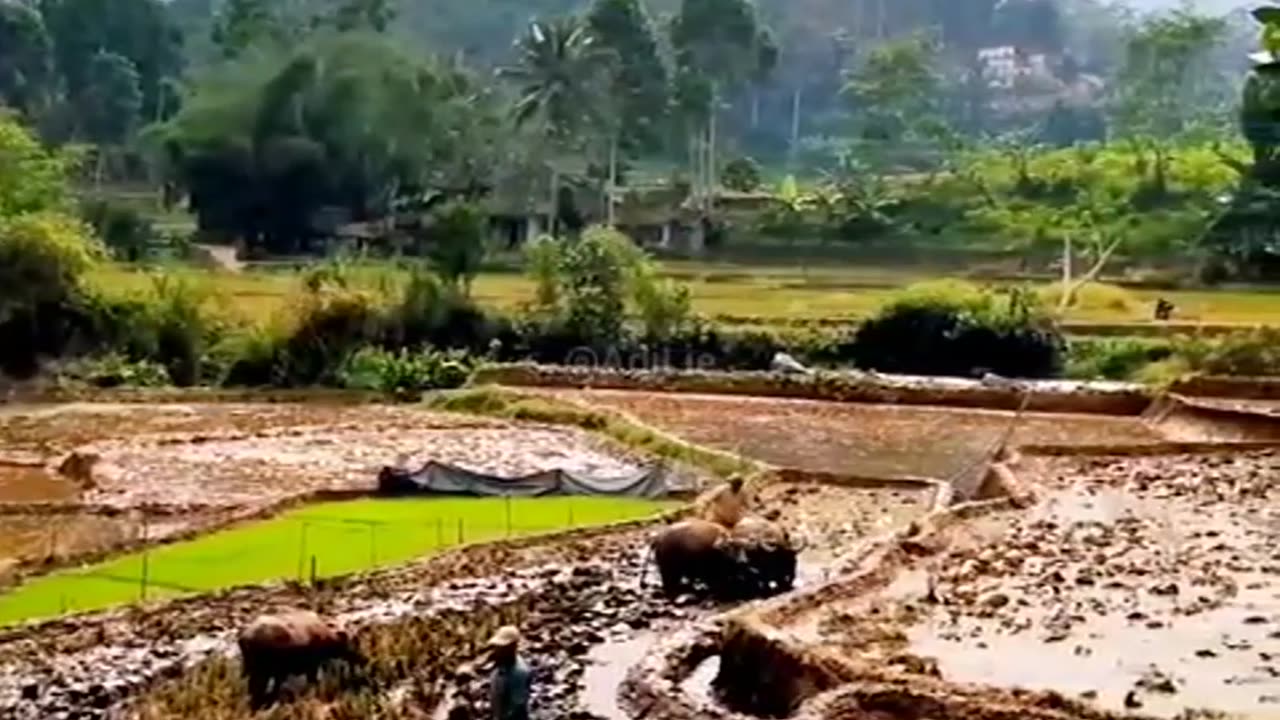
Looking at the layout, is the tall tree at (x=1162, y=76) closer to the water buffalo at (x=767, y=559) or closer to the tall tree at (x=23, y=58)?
the tall tree at (x=23, y=58)

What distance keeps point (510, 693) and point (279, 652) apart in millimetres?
2496

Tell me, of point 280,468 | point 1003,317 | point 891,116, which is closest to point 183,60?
point 891,116

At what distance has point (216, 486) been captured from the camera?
81.5 ft

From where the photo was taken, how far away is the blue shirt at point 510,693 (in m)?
12.0

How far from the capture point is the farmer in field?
19244 mm

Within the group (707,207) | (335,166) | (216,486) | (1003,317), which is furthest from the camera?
(707,207)

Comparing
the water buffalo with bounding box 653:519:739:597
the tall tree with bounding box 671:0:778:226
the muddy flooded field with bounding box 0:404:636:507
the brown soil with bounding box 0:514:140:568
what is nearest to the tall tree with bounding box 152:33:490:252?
the tall tree with bounding box 671:0:778:226

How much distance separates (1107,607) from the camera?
1579cm

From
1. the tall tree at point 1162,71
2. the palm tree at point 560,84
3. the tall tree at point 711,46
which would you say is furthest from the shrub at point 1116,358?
the tall tree at point 1162,71

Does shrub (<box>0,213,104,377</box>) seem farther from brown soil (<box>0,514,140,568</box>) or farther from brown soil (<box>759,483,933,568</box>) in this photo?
brown soil (<box>759,483,933,568</box>)

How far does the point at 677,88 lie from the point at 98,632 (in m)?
50.2

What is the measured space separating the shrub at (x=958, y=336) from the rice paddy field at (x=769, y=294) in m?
2.22

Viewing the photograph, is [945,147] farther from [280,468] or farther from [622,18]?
[280,468]

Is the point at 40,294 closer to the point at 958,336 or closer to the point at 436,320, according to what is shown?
the point at 436,320
